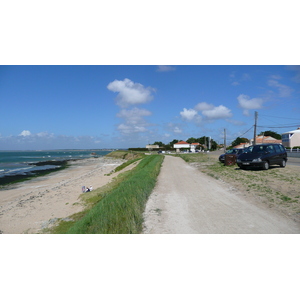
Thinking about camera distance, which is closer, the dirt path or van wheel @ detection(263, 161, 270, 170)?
the dirt path

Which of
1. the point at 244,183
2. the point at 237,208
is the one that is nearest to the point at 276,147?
the point at 244,183

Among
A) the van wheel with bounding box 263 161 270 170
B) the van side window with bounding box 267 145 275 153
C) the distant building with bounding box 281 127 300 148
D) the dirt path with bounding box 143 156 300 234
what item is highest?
the distant building with bounding box 281 127 300 148

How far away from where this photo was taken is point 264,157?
50.4ft

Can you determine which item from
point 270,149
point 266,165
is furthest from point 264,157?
point 270,149

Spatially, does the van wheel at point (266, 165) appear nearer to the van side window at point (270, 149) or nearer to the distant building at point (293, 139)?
the van side window at point (270, 149)

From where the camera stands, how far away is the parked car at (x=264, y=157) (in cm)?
1529

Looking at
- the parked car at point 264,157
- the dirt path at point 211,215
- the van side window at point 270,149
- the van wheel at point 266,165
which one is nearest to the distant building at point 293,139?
the parked car at point 264,157

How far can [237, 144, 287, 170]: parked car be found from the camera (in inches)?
602

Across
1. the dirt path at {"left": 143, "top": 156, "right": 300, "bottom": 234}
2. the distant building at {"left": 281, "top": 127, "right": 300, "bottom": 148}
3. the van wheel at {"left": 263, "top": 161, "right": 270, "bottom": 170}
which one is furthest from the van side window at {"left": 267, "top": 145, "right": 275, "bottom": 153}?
the distant building at {"left": 281, "top": 127, "right": 300, "bottom": 148}

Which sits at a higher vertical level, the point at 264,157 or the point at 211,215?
the point at 264,157

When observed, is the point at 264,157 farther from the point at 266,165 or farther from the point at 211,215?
the point at 211,215

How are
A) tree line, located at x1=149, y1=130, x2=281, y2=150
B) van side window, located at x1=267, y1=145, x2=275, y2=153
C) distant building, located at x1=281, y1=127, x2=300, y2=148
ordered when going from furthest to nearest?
tree line, located at x1=149, y1=130, x2=281, y2=150 < distant building, located at x1=281, y1=127, x2=300, y2=148 < van side window, located at x1=267, y1=145, x2=275, y2=153

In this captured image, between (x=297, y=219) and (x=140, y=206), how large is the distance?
4036 millimetres

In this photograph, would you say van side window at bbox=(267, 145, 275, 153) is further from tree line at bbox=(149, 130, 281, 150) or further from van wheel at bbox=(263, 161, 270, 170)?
tree line at bbox=(149, 130, 281, 150)
